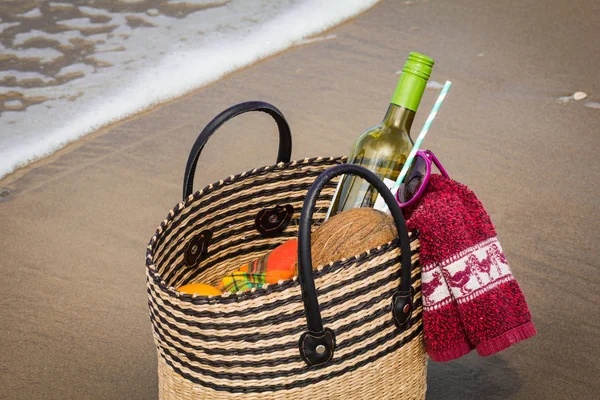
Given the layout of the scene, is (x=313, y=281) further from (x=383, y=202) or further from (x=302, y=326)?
(x=383, y=202)

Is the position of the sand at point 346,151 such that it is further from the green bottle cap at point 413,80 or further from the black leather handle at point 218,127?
the green bottle cap at point 413,80

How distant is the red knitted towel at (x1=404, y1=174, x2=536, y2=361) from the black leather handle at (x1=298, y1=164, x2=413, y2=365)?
7 centimetres

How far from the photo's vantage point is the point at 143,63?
4.04 m

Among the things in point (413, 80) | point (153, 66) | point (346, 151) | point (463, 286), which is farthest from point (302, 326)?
point (153, 66)

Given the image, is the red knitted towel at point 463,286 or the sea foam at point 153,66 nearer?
the red knitted towel at point 463,286

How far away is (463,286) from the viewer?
134 cm

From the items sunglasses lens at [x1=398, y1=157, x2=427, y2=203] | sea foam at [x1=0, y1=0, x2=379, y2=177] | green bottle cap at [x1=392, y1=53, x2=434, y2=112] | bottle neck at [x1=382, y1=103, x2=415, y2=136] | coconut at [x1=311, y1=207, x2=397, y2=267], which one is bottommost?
sea foam at [x1=0, y1=0, x2=379, y2=177]

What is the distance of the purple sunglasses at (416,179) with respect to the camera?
144 cm

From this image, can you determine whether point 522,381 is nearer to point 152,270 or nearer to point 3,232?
point 152,270

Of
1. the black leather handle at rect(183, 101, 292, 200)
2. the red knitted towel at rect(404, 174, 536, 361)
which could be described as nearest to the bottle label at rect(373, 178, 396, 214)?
the red knitted towel at rect(404, 174, 536, 361)

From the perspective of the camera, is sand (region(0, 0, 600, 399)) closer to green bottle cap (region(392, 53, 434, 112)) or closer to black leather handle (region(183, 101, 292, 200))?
black leather handle (region(183, 101, 292, 200))

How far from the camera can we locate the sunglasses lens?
1463 millimetres

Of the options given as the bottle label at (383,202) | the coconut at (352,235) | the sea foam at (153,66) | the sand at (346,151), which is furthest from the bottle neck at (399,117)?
the sea foam at (153,66)

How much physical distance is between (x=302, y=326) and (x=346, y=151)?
67.0 inches
